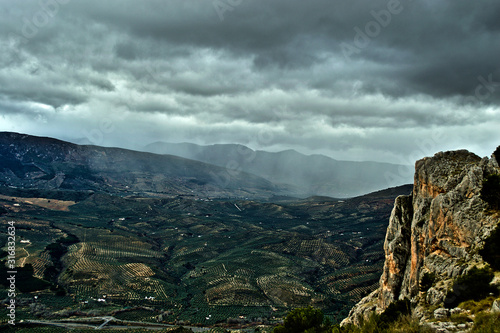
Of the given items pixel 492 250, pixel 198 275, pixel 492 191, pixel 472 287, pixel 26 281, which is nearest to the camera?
pixel 472 287

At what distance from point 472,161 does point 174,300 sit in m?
106

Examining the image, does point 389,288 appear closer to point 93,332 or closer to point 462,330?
point 462,330

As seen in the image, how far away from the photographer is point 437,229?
105 ft

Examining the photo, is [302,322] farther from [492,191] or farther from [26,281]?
[26,281]

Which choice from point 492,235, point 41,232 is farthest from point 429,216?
point 41,232

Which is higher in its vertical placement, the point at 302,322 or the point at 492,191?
the point at 492,191

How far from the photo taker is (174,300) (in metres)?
116

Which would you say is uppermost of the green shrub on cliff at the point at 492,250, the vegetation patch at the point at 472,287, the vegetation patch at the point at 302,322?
the green shrub on cliff at the point at 492,250

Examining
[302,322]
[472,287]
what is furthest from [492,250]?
[302,322]

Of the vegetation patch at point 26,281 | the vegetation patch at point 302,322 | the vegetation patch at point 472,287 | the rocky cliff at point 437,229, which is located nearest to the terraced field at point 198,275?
the vegetation patch at point 26,281

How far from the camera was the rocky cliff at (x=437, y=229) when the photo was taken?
92.6ft

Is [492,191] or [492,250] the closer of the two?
[492,250]

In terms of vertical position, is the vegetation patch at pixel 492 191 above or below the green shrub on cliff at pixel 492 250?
above

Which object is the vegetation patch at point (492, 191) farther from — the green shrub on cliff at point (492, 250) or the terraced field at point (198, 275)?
the terraced field at point (198, 275)
